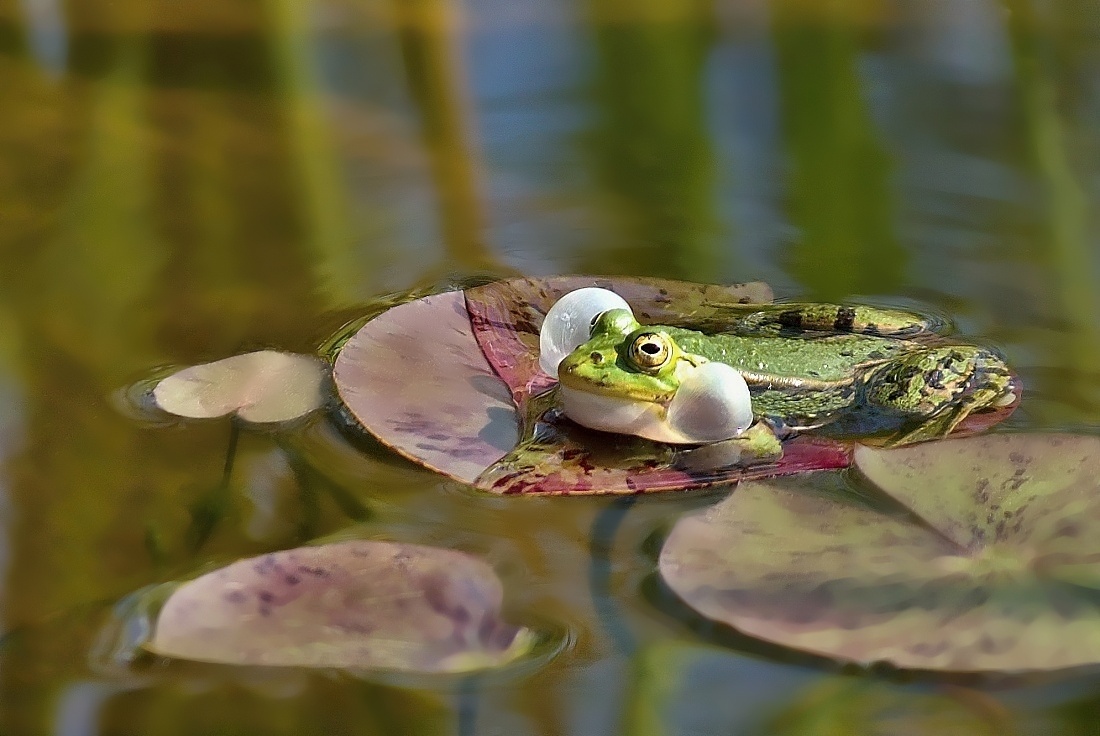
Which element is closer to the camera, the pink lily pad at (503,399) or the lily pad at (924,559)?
the lily pad at (924,559)

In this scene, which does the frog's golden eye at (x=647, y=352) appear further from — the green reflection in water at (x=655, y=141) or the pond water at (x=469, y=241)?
the green reflection in water at (x=655, y=141)

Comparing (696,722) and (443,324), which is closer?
(696,722)

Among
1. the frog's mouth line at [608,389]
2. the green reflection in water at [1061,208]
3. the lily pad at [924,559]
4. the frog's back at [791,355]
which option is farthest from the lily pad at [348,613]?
the green reflection in water at [1061,208]

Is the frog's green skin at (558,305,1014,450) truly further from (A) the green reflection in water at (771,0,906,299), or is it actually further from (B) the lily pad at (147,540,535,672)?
(B) the lily pad at (147,540,535,672)

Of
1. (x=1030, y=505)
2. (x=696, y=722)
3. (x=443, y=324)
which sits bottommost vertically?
(x=696, y=722)

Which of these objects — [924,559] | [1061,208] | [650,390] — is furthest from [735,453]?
[1061,208]

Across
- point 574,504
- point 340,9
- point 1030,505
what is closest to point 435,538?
point 574,504

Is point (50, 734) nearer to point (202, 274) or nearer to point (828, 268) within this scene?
point (202, 274)
